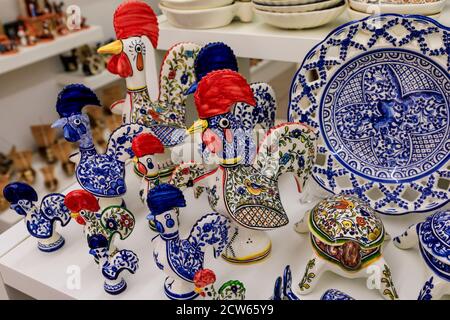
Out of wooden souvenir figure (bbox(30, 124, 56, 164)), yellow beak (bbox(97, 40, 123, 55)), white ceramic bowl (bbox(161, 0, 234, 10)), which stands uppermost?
white ceramic bowl (bbox(161, 0, 234, 10))

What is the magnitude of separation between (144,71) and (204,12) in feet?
0.55

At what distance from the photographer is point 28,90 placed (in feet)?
5.85

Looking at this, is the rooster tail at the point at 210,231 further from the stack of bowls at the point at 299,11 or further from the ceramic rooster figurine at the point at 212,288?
the stack of bowls at the point at 299,11

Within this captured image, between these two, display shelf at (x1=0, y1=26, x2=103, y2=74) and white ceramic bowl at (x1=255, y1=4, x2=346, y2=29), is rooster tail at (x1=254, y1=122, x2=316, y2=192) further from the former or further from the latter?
display shelf at (x1=0, y1=26, x2=103, y2=74)

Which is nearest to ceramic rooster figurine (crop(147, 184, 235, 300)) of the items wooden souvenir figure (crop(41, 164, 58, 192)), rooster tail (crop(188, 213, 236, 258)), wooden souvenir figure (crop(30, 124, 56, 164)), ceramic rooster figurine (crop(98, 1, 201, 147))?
rooster tail (crop(188, 213, 236, 258))

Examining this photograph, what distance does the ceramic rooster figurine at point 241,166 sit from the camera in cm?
63

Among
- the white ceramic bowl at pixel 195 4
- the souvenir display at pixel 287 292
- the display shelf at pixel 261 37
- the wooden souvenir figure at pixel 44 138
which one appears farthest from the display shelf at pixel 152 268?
the wooden souvenir figure at pixel 44 138

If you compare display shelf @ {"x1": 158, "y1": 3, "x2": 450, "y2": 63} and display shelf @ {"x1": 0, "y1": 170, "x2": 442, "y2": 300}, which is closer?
display shelf @ {"x1": 0, "y1": 170, "x2": 442, "y2": 300}

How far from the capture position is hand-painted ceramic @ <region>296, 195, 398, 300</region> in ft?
2.16

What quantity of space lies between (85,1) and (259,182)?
4.67 feet

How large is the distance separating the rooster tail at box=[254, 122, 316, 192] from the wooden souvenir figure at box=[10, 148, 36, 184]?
1.14 metres

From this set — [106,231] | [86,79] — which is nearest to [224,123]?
[106,231]

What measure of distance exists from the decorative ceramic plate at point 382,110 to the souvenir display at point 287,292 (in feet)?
0.68
